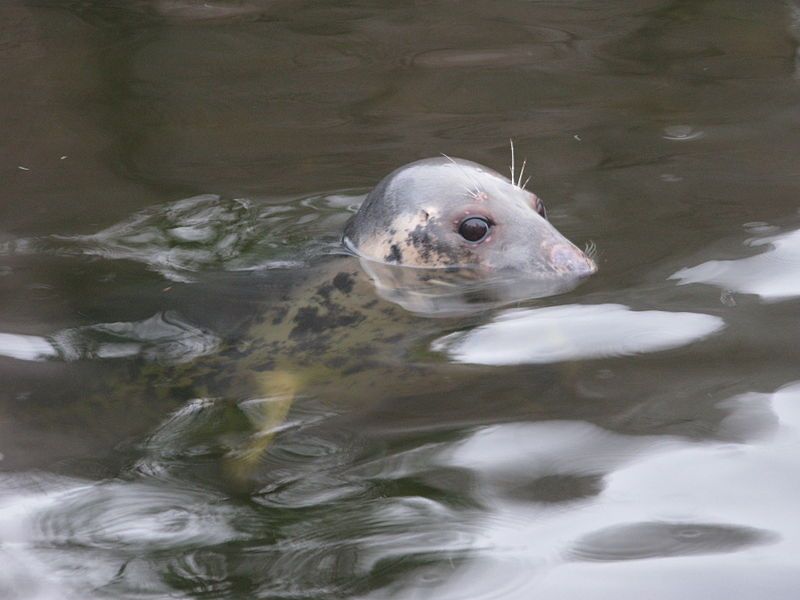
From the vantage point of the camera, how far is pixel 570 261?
13.8ft

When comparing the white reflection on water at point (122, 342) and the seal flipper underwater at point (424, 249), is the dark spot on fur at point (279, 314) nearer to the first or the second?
the seal flipper underwater at point (424, 249)

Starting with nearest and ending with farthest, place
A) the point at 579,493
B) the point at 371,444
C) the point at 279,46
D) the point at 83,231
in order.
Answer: the point at 579,493 → the point at 371,444 → the point at 83,231 → the point at 279,46

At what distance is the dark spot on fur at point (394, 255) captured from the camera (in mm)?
4555

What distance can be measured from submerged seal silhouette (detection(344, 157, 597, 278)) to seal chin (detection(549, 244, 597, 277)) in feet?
0.24

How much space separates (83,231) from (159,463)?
2075mm

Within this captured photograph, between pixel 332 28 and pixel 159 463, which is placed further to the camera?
pixel 332 28

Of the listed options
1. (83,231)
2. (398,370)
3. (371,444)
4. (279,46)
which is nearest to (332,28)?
(279,46)

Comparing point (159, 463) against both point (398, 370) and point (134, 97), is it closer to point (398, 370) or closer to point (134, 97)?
point (398, 370)

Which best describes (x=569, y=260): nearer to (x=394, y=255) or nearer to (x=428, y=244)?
(x=428, y=244)

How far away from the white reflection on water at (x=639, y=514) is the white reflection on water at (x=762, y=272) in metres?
0.83

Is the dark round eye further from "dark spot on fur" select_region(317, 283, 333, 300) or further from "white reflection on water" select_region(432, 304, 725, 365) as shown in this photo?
"white reflection on water" select_region(432, 304, 725, 365)

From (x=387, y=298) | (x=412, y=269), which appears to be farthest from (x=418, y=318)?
(x=412, y=269)

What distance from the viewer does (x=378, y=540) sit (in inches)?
101

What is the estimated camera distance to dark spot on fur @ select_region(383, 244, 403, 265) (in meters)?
4.55
